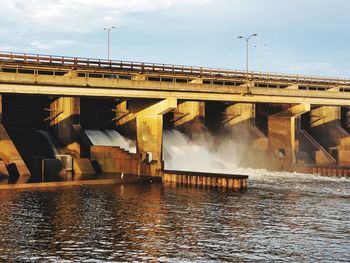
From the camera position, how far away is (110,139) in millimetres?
75812

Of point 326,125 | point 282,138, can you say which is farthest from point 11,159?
point 326,125

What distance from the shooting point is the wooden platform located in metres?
60.1

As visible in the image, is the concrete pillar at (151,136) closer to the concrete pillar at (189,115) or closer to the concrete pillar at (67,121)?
the concrete pillar at (67,121)

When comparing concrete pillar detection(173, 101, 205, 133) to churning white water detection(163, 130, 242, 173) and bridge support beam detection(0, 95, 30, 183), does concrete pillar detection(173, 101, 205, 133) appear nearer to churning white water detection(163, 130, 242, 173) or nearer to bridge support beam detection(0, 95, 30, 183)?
churning white water detection(163, 130, 242, 173)

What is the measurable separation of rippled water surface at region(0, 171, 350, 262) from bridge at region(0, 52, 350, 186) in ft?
39.8

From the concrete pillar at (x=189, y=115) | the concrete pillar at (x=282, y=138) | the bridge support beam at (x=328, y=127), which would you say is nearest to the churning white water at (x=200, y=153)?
the concrete pillar at (x=189, y=115)

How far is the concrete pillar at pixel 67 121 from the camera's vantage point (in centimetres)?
7125

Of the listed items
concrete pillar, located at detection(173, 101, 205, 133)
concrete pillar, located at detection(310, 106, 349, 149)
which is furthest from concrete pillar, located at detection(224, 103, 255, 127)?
concrete pillar, located at detection(310, 106, 349, 149)

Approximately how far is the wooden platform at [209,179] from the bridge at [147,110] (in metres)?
3.08

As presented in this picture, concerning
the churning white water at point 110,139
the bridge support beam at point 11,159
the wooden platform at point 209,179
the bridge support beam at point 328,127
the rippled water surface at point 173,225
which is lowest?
the rippled water surface at point 173,225

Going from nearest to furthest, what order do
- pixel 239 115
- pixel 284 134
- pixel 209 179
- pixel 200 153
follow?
1. pixel 209 179
2. pixel 200 153
3. pixel 284 134
4. pixel 239 115

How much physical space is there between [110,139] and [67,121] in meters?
6.21

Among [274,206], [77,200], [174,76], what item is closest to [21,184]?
[77,200]

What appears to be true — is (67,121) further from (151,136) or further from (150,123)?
(151,136)
